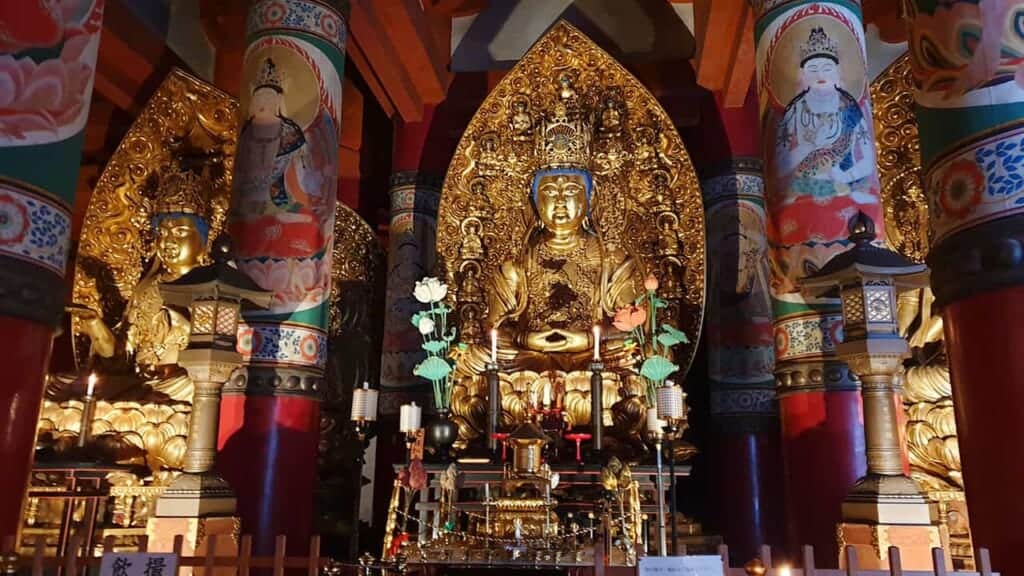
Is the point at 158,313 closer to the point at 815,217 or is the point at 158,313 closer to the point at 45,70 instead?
the point at 45,70

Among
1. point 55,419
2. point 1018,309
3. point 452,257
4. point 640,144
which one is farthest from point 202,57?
point 1018,309

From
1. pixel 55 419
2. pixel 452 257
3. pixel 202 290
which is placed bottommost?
pixel 55 419

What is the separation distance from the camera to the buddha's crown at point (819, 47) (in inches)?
196

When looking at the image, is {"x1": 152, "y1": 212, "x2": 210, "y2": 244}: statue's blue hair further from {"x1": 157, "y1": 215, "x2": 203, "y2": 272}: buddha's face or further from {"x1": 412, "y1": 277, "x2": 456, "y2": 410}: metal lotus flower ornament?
{"x1": 412, "y1": 277, "x2": 456, "y2": 410}: metal lotus flower ornament

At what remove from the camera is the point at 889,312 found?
381 cm

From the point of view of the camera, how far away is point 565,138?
8.14 meters

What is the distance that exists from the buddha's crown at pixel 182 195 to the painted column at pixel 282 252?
2309 mm

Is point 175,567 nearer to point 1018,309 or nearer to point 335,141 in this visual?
point 1018,309

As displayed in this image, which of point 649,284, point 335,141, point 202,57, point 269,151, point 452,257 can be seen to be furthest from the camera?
point 202,57

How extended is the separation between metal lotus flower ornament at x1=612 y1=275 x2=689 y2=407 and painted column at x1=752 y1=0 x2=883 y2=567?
110 centimetres

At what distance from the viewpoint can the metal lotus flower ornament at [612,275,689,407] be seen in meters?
6.25

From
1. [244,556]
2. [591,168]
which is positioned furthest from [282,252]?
[591,168]

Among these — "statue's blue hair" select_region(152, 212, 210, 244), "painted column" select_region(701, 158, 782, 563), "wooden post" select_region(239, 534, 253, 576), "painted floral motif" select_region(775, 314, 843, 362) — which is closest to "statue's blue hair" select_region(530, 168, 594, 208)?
"painted column" select_region(701, 158, 782, 563)

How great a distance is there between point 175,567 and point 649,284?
4.73 m
